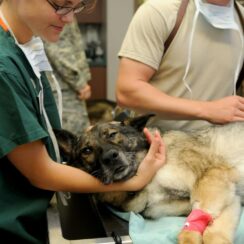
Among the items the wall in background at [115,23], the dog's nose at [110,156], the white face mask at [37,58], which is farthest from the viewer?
the wall in background at [115,23]

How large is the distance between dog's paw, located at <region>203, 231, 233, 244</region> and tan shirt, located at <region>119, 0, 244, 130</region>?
21.4 inches

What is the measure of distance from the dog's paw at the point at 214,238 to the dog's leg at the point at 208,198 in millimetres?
15

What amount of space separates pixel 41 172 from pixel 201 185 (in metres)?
0.48

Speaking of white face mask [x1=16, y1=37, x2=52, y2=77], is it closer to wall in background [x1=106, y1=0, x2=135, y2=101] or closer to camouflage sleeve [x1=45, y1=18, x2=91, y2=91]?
camouflage sleeve [x1=45, y1=18, x2=91, y2=91]

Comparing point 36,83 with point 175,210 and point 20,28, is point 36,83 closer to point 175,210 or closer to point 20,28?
point 20,28

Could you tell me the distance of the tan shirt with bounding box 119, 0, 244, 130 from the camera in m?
1.37

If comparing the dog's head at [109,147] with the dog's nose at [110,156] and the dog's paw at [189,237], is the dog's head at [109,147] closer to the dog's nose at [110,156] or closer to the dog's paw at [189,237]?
the dog's nose at [110,156]

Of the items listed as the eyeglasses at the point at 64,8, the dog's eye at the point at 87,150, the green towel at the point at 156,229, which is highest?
the eyeglasses at the point at 64,8

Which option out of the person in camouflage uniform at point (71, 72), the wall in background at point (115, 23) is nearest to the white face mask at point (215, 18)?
the person in camouflage uniform at point (71, 72)

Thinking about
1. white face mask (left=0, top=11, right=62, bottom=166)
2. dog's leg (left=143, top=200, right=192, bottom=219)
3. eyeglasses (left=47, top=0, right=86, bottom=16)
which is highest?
eyeglasses (left=47, top=0, right=86, bottom=16)

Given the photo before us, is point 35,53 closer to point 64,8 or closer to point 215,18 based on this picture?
point 64,8

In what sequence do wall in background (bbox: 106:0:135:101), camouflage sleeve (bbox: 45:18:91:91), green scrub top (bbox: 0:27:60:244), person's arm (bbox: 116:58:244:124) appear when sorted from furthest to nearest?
wall in background (bbox: 106:0:135:101)
camouflage sleeve (bbox: 45:18:91:91)
person's arm (bbox: 116:58:244:124)
green scrub top (bbox: 0:27:60:244)

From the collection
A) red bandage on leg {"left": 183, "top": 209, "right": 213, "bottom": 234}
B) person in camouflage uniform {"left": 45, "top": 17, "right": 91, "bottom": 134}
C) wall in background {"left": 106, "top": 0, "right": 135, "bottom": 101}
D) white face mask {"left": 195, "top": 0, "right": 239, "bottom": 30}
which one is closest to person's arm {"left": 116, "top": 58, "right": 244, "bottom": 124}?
white face mask {"left": 195, "top": 0, "right": 239, "bottom": 30}

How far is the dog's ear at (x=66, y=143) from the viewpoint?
4.32 feet
